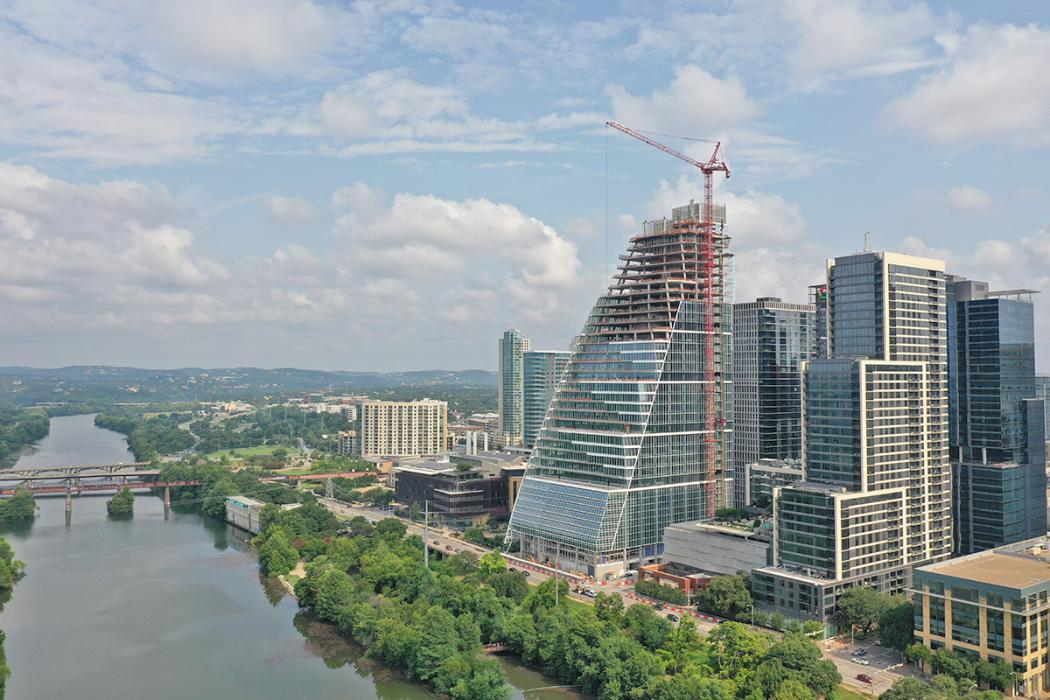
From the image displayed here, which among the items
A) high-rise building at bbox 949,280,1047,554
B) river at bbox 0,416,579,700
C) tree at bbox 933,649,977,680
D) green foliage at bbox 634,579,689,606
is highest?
high-rise building at bbox 949,280,1047,554

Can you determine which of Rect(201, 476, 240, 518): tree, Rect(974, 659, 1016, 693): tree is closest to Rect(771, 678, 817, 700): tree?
Rect(974, 659, 1016, 693): tree

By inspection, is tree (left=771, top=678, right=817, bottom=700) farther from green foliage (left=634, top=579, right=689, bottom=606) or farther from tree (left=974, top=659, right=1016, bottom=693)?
green foliage (left=634, top=579, right=689, bottom=606)

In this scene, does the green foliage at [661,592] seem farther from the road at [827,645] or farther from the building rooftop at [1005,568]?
the building rooftop at [1005,568]

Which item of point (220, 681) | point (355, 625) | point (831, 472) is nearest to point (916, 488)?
point (831, 472)

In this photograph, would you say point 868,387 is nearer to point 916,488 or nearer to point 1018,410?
point 916,488

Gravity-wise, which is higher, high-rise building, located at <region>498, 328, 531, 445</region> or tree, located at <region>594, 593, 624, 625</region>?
high-rise building, located at <region>498, 328, 531, 445</region>

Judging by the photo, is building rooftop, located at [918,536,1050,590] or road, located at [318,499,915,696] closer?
building rooftop, located at [918,536,1050,590]

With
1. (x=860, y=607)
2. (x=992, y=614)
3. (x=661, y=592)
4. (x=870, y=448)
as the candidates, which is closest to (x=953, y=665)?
(x=992, y=614)

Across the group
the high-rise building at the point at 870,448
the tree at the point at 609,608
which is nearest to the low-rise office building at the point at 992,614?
the high-rise building at the point at 870,448
